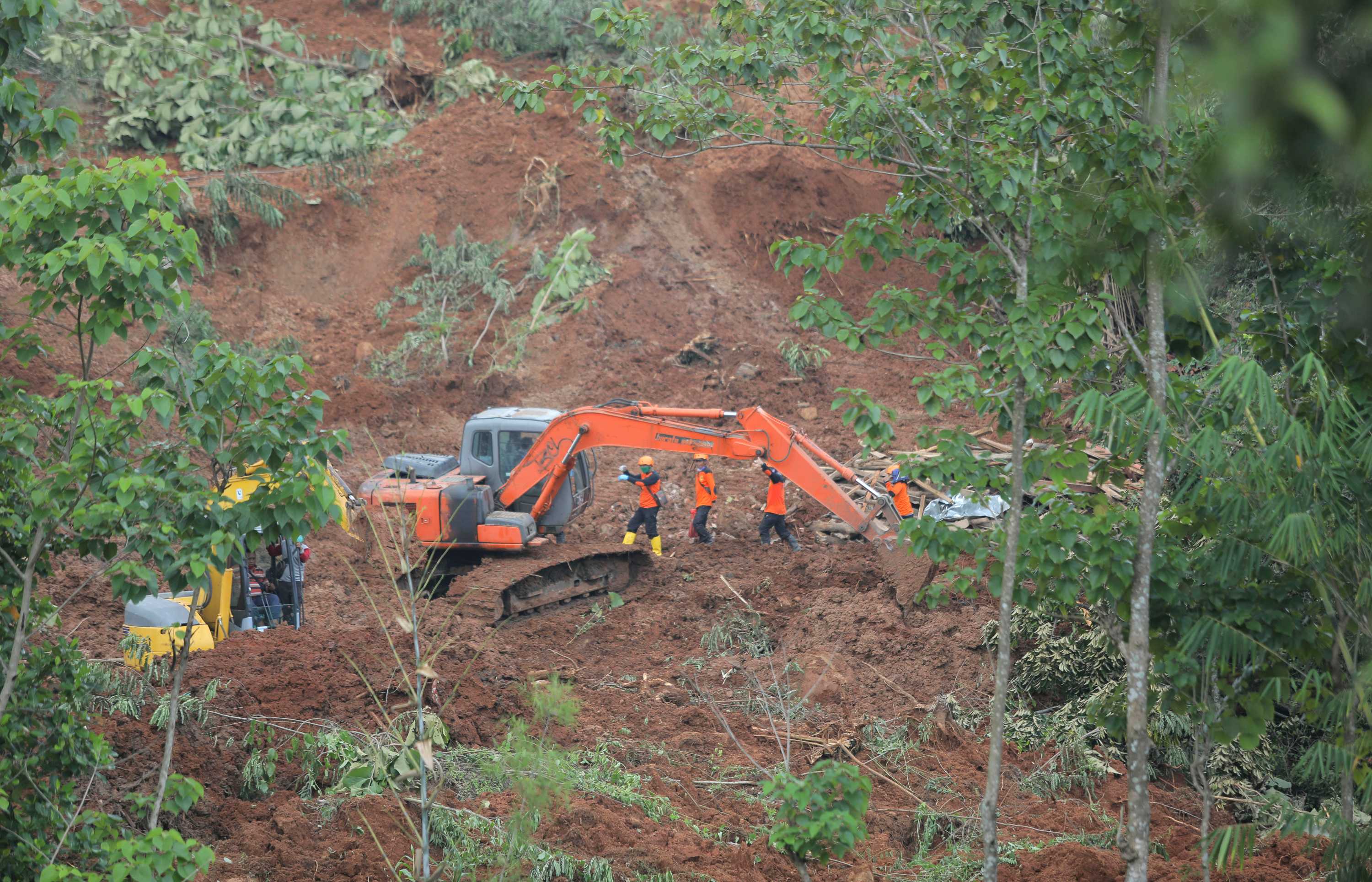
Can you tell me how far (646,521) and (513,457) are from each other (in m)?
2.04

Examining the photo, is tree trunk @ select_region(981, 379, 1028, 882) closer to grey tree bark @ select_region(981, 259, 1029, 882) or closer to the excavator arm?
grey tree bark @ select_region(981, 259, 1029, 882)

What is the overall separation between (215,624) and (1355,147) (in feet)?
34.6

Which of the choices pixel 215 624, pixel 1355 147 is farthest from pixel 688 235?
pixel 1355 147

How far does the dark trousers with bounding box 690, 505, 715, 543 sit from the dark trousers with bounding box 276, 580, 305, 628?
5762 mm

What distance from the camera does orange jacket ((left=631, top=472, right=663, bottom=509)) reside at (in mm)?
15312

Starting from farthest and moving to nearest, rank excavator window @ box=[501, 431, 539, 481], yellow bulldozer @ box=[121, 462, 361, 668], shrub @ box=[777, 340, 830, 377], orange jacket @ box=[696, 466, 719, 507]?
1. shrub @ box=[777, 340, 830, 377]
2. orange jacket @ box=[696, 466, 719, 507]
3. excavator window @ box=[501, 431, 539, 481]
4. yellow bulldozer @ box=[121, 462, 361, 668]

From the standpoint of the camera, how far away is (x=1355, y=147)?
2.89m

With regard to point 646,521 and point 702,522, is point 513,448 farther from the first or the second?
point 702,522

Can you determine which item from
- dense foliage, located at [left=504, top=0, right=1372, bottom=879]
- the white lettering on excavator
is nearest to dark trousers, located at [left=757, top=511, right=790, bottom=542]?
the white lettering on excavator

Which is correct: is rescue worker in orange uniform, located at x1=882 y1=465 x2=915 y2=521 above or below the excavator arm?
below

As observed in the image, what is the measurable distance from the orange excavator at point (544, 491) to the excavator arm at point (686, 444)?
0.01 meters

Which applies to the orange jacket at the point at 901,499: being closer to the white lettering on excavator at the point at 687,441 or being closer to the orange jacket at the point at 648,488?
the white lettering on excavator at the point at 687,441

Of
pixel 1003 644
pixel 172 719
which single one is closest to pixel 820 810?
pixel 1003 644

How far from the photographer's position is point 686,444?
14070 mm
